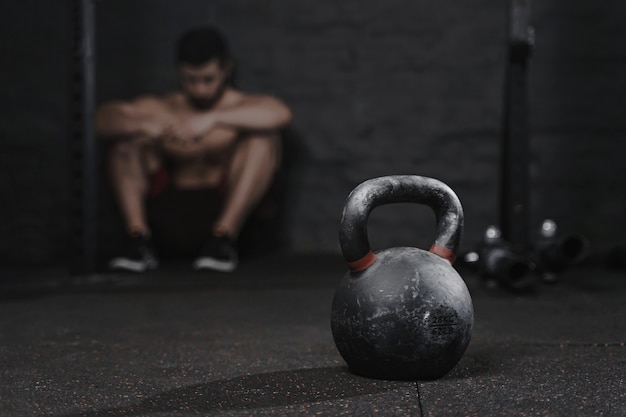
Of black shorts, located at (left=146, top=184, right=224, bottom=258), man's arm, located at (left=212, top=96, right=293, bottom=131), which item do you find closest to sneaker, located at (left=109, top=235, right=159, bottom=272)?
black shorts, located at (left=146, top=184, right=224, bottom=258)

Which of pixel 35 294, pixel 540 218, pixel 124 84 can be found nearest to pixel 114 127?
pixel 124 84

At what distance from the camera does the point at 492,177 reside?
4746 mm

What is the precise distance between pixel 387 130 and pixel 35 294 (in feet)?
8.31

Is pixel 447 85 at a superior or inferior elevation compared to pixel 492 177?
superior

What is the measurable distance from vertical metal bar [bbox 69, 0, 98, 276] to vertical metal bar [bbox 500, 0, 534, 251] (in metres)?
2.10

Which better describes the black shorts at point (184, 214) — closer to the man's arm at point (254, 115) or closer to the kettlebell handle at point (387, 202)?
the man's arm at point (254, 115)

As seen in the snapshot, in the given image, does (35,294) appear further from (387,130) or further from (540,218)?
(540,218)

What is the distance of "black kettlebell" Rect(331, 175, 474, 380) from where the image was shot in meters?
1.53

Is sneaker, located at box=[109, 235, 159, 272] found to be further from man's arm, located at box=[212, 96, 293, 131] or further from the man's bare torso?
man's arm, located at box=[212, 96, 293, 131]

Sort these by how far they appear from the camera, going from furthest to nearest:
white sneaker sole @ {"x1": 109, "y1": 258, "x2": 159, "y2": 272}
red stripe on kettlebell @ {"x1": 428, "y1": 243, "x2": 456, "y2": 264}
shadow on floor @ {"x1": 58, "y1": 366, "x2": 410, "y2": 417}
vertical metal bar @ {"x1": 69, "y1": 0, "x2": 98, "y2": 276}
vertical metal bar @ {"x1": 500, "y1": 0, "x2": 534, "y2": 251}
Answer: white sneaker sole @ {"x1": 109, "y1": 258, "x2": 159, "y2": 272}
vertical metal bar @ {"x1": 69, "y1": 0, "x2": 98, "y2": 276}
vertical metal bar @ {"x1": 500, "y1": 0, "x2": 534, "y2": 251}
red stripe on kettlebell @ {"x1": 428, "y1": 243, "x2": 456, "y2": 264}
shadow on floor @ {"x1": 58, "y1": 366, "x2": 410, "y2": 417}

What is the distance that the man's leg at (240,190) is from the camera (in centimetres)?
394

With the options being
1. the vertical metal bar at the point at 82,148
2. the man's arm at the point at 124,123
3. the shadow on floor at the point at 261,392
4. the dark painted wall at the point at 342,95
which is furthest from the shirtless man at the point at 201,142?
the shadow on floor at the point at 261,392

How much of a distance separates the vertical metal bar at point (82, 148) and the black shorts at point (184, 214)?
63 cm

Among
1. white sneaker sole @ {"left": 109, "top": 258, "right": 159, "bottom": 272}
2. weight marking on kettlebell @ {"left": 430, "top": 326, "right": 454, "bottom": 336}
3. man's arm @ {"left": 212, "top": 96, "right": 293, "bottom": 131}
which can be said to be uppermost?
man's arm @ {"left": 212, "top": 96, "right": 293, "bottom": 131}
